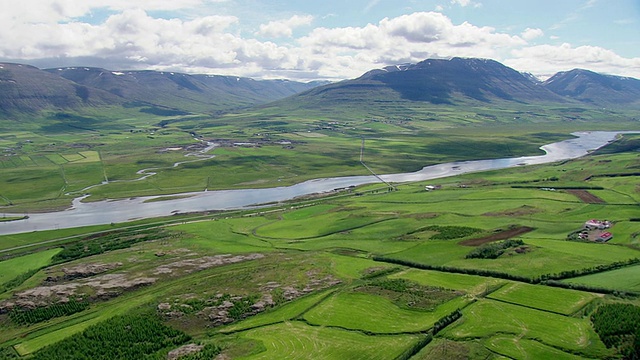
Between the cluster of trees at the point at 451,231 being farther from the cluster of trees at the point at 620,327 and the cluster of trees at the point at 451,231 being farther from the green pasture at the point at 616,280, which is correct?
the cluster of trees at the point at 620,327

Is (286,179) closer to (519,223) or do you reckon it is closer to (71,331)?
(519,223)

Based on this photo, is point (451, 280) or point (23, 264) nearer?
point (451, 280)

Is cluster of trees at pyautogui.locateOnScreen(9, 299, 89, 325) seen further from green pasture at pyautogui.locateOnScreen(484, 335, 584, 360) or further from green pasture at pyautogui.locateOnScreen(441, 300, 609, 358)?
green pasture at pyautogui.locateOnScreen(484, 335, 584, 360)

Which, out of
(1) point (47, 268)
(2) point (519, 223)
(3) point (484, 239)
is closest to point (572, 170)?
(2) point (519, 223)

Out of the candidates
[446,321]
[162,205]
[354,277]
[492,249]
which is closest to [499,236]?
[492,249]

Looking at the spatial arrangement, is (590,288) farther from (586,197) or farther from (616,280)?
(586,197)

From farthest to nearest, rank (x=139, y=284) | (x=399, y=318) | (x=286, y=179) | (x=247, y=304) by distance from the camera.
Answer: (x=286, y=179) < (x=139, y=284) < (x=247, y=304) < (x=399, y=318)
